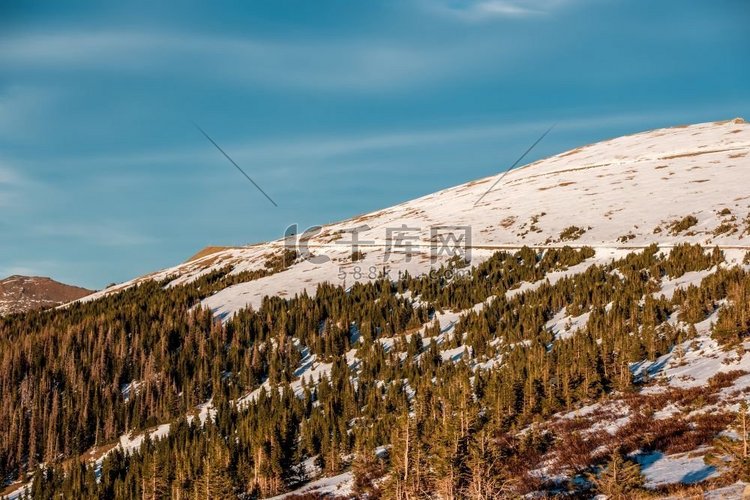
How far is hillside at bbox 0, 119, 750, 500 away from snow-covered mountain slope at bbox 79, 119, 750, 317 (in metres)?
0.71

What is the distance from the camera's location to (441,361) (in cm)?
5669

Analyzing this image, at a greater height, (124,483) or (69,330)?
(69,330)

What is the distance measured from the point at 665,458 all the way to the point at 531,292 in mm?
43136

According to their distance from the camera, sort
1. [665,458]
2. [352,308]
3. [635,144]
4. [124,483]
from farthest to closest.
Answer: [635,144] < [352,308] < [124,483] < [665,458]

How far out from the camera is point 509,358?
4769 cm

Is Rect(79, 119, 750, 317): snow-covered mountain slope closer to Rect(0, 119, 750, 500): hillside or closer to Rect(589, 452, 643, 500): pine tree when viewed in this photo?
Rect(0, 119, 750, 500): hillside

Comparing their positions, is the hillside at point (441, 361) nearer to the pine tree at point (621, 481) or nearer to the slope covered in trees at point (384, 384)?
the pine tree at point (621, 481)

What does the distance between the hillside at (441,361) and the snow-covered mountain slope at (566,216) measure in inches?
27.9

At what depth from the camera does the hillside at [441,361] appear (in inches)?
968

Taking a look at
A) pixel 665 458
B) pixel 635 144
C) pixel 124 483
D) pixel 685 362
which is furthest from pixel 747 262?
pixel 635 144

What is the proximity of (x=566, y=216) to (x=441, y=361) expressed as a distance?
49.7 m

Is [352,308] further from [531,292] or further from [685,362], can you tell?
[685,362]

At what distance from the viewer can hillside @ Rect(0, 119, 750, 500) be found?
2459 cm

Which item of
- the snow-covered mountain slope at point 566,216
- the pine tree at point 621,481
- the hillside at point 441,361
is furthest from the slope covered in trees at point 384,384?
the snow-covered mountain slope at point 566,216
